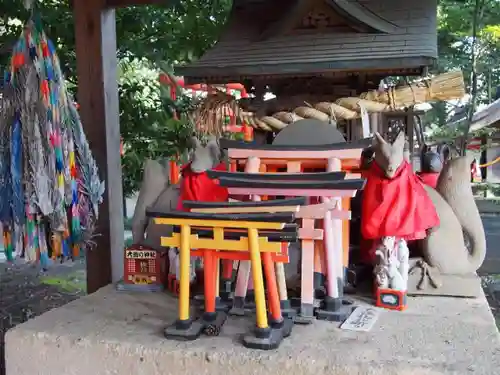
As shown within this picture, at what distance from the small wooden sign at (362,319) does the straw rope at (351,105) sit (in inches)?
35.3

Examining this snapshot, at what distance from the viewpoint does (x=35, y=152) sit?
6.55 ft

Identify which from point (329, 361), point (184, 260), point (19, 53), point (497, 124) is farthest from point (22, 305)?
point (497, 124)

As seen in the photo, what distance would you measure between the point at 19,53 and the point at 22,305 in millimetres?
3001

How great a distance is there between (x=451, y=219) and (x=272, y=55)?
113 centimetres

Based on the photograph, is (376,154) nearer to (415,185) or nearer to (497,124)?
(415,185)

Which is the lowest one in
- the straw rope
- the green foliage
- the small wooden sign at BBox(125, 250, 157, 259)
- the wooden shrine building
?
the small wooden sign at BBox(125, 250, 157, 259)

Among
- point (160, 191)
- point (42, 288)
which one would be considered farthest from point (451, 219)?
point (42, 288)

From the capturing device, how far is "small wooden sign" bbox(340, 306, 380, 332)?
1.82 meters

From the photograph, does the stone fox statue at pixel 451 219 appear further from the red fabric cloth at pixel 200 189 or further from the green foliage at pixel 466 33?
the green foliage at pixel 466 33

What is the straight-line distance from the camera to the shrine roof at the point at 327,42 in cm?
225

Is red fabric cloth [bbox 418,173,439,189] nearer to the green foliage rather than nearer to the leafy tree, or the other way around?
the leafy tree

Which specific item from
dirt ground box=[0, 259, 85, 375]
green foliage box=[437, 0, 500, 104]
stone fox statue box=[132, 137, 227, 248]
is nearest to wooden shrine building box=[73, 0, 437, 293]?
stone fox statue box=[132, 137, 227, 248]

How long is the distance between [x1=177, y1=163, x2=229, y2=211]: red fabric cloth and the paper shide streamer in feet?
1.68

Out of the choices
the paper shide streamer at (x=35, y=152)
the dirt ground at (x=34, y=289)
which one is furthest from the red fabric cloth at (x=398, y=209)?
the dirt ground at (x=34, y=289)
